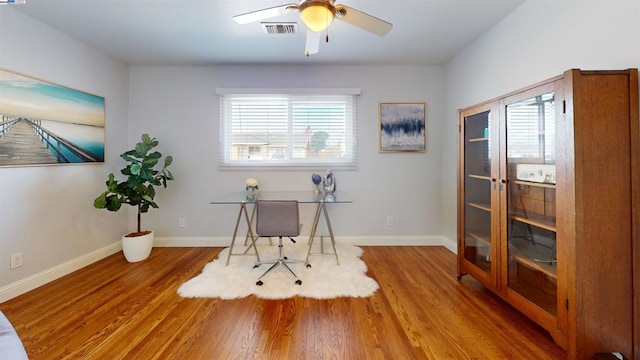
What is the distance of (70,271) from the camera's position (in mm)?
2699

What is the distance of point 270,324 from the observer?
72.6 inches

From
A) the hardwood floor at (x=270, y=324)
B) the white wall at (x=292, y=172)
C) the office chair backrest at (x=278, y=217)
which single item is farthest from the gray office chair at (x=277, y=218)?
the white wall at (x=292, y=172)

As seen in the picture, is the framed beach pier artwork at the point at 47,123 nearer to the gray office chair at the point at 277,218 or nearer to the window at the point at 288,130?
the window at the point at 288,130

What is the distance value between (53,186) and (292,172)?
2510 mm

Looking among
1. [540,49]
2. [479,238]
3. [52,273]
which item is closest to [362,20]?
[540,49]

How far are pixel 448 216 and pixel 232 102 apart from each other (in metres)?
3.36

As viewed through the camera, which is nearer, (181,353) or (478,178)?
(181,353)

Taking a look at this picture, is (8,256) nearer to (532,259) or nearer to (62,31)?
(62,31)

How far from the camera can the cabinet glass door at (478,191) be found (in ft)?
7.13

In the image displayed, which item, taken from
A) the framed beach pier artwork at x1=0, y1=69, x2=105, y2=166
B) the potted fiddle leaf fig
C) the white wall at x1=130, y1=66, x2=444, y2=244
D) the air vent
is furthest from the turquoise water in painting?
the air vent

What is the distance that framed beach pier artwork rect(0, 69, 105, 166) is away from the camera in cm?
221

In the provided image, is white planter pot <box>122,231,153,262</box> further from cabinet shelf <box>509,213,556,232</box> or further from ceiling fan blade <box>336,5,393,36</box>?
cabinet shelf <box>509,213,556,232</box>

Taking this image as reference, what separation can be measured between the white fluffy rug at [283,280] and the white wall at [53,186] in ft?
4.67

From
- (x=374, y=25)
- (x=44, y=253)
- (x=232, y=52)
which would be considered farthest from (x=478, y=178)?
(x=44, y=253)
